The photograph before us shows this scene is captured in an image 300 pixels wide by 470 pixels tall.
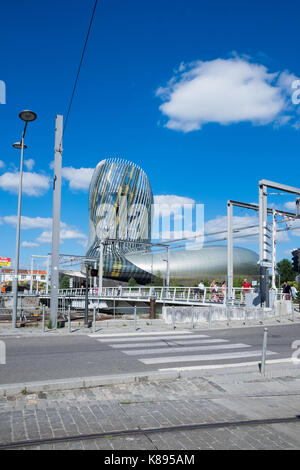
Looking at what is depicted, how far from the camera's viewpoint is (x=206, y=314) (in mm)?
18609

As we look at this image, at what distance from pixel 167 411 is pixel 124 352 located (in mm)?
4901

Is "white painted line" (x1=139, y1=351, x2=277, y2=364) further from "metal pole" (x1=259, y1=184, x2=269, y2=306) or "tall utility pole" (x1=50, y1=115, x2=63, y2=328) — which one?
"metal pole" (x1=259, y1=184, x2=269, y2=306)

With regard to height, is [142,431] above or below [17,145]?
below

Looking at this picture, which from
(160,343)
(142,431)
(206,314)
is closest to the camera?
(142,431)

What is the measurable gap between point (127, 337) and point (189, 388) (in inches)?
261

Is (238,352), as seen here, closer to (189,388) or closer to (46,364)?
(189,388)

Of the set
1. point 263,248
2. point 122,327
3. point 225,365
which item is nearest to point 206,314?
point 122,327

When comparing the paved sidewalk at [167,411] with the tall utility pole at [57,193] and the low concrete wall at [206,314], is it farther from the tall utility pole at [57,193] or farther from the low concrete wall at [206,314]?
the tall utility pole at [57,193]

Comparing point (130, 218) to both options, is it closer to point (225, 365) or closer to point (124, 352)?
point (124, 352)

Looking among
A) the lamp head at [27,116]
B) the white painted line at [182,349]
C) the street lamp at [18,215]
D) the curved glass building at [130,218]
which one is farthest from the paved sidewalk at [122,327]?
the curved glass building at [130,218]

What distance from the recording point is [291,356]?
10.4m

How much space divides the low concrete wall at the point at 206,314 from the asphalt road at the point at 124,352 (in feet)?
9.38

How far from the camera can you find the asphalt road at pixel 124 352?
323 inches
